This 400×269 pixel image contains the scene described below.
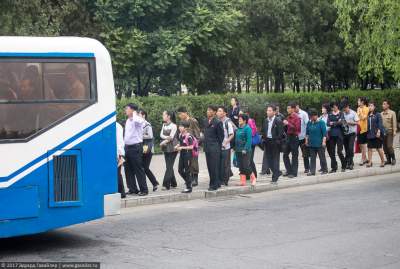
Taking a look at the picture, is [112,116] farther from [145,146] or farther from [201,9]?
[201,9]

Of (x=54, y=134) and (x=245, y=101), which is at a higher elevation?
(x=245, y=101)

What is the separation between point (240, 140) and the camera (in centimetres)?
1764

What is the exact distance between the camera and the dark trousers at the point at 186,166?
16516mm

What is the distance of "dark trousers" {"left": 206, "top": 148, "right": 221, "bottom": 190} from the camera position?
1672 cm

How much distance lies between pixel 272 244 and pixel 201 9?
794 inches

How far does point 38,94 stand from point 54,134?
578mm

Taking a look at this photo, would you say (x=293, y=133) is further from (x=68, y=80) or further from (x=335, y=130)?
(x=68, y=80)

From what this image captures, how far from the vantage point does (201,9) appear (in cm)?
3014

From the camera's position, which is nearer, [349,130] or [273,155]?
[273,155]

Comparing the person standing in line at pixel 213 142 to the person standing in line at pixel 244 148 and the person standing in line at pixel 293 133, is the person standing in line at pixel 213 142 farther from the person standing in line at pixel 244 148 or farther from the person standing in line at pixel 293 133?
the person standing in line at pixel 293 133

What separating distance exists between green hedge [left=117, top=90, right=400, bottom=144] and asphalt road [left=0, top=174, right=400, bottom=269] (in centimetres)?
1108

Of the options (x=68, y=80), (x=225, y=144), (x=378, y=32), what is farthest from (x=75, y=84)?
(x=378, y=32)

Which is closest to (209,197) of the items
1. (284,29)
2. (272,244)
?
(272,244)

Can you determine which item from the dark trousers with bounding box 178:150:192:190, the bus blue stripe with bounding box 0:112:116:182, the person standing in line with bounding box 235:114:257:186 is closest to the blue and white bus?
the bus blue stripe with bounding box 0:112:116:182
